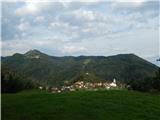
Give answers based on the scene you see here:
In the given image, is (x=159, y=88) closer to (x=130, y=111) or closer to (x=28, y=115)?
(x=130, y=111)

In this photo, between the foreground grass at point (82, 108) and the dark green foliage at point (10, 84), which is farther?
the dark green foliage at point (10, 84)

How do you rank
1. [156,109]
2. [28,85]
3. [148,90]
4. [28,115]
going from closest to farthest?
[28,115] → [156,109] → [148,90] → [28,85]

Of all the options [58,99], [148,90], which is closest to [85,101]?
[58,99]

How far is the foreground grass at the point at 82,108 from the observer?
26.4 meters

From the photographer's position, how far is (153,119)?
91.1ft

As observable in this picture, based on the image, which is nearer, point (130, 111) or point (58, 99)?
point (130, 111)

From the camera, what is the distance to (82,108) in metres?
29.4

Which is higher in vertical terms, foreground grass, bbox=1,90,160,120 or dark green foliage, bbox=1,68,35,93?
dark green foliage, bbox=1,68,35,93

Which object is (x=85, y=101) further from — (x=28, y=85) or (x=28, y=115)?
(x=28, y=85)

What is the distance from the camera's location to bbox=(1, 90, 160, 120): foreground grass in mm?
26391

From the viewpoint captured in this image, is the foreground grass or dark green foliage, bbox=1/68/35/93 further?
dark green foliage, bbox=1/68/35/93

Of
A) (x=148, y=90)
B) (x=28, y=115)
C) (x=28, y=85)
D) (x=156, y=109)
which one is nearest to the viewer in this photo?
(x=28, y=115)

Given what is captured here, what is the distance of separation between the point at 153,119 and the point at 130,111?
2.71m

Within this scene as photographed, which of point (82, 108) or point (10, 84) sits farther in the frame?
point (10, 84)
